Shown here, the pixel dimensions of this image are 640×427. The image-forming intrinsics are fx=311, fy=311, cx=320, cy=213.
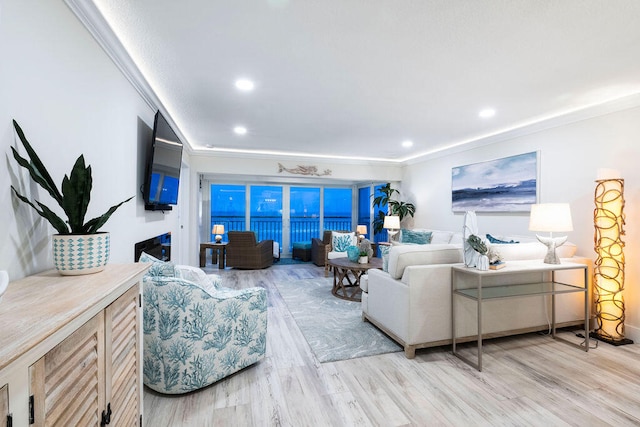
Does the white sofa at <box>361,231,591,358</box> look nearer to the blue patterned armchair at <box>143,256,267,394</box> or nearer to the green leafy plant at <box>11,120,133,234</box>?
the blue patterned armchair at <box>143,256,267,394</box>

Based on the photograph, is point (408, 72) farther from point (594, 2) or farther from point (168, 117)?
point (168, 117)

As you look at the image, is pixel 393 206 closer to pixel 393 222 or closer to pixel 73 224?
pixel 393 222

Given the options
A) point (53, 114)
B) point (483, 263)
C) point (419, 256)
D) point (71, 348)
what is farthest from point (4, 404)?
point (483, 263)

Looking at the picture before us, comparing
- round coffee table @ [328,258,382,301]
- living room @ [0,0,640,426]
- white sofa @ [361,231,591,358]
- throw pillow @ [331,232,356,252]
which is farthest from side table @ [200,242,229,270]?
white sofa @ [361,231,591,358]

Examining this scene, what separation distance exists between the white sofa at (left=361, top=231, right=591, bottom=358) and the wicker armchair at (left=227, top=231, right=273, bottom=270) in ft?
11.9

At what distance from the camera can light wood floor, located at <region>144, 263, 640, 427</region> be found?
6.22ft

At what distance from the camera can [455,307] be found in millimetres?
2742

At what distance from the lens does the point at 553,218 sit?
297cm

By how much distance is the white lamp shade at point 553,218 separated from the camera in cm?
294

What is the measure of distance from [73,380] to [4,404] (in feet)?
1.02

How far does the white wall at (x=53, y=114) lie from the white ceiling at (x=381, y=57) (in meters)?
0.37

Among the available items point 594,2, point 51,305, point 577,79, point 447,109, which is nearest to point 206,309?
point 51,305

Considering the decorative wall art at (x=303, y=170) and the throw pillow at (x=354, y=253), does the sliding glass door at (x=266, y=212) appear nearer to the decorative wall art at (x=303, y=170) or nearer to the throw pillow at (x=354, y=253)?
the decorative wall art at (x=303, y=170)

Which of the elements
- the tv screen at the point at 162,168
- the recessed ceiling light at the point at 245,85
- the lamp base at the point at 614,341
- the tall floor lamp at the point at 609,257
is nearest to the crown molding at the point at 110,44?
the tv screen at the point at 162,168
